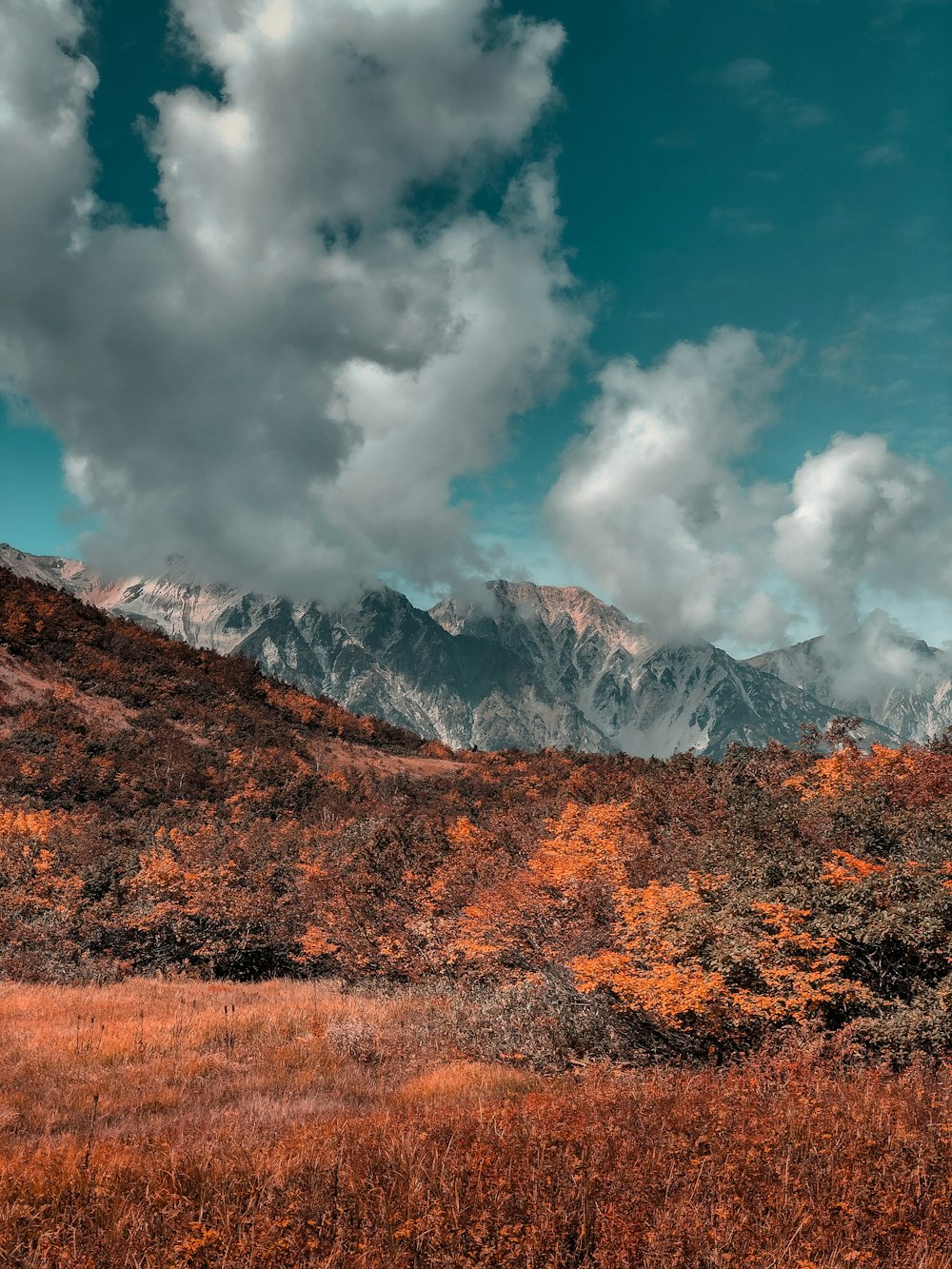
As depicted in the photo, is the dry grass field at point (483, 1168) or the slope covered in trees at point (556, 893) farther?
the slope covered in trees at point (556, 893)

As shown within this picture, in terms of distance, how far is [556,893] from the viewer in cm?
1484

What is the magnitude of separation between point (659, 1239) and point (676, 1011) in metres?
4.80

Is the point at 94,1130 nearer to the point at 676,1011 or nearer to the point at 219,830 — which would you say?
the point at 676,1011

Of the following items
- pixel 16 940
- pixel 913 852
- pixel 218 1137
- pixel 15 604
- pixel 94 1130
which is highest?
pixel 15 604

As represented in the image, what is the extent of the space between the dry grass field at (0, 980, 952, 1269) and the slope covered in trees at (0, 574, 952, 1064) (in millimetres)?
1270

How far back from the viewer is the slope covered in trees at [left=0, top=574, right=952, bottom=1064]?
28.3ft

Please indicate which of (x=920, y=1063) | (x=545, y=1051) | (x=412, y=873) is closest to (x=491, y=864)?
(x=412, y=873)

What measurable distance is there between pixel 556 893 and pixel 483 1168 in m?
10.6

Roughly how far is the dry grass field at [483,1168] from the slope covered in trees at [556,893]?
4.17 feet

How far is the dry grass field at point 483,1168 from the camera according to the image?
151 inches

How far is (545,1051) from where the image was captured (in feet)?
30.8

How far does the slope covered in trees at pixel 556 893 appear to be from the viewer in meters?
8.63

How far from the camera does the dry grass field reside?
3.83 m

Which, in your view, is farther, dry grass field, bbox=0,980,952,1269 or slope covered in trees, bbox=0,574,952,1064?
slope covered in trees, bbox=0,574,952,1064
